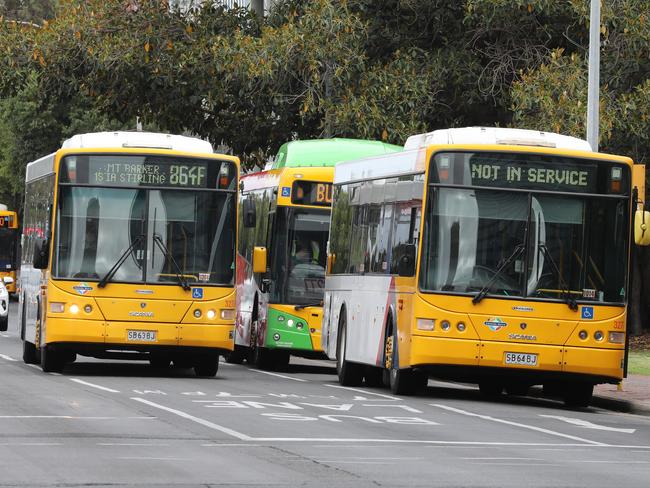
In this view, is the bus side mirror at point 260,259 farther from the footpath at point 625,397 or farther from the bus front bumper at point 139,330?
the footpath at point 625,397

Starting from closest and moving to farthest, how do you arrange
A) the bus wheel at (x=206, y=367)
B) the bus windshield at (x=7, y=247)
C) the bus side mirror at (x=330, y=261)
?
the bus wheel at (x=206, y=367) < the bus side mirror at (x=330, y=261) < the bus windshield at (x=7, y=247)

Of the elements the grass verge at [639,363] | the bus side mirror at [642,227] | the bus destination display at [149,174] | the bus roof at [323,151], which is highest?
the bus roof at [323,151]

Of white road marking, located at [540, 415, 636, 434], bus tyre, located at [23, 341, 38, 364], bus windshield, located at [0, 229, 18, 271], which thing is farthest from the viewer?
bus windshield, located at [0, 229, 18, 271]

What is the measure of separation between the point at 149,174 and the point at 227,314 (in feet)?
6.92

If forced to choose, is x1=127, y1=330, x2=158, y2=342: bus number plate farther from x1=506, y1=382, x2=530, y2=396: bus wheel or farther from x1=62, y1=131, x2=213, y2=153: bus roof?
x1=506, y1=382, x2=530, y2=396: bus wheel

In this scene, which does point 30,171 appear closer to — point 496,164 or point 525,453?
point 496,164

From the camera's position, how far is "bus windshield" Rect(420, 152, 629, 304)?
2008 centimetres

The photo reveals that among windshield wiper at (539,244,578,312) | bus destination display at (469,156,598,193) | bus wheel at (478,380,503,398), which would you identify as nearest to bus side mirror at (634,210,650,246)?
bus destination display at (469,156,598,193)

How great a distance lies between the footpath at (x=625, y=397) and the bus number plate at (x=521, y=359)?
1.70m

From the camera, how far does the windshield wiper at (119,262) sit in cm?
2305

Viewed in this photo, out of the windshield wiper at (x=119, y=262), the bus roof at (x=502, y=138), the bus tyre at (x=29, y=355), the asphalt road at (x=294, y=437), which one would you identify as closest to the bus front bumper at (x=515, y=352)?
the asphalt road at (x=294, y=437)

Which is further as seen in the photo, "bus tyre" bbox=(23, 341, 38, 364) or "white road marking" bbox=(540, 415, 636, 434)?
"bus tyre" bbox=(23, 341, 38, 364)

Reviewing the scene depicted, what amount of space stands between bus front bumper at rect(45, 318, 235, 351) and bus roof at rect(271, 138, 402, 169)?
591 centimetres

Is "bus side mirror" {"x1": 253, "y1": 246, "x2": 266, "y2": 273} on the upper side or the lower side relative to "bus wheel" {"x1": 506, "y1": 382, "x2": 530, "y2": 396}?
upper
